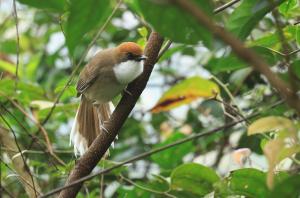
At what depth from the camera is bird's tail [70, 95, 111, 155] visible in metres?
2.97

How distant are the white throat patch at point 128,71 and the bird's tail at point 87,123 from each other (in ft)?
0.88

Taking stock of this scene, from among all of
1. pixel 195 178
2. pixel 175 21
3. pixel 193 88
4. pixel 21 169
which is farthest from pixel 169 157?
pixel 175 21

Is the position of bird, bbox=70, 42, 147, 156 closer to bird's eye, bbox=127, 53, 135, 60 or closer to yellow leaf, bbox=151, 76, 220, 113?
bird's eye, bbox=127, 53, 135, 60

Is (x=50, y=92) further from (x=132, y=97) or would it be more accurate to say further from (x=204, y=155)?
(x=132, y=97)

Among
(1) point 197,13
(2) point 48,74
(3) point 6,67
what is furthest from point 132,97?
(2) point 48,74

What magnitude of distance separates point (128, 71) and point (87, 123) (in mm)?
554

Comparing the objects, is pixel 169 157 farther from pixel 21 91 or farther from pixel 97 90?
pixel 21 91

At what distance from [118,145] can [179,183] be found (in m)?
1.81

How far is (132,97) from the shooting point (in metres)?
2.02

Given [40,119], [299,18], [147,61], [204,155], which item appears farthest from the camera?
[204,155]

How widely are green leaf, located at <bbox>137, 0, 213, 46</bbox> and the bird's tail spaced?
1921 mm

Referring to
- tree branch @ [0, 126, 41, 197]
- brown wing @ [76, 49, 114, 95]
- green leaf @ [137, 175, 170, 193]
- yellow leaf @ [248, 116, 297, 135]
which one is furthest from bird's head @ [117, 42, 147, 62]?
yellow leaf @ [248, 116, 297, 135]

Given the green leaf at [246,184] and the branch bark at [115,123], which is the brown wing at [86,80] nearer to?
the branch bark at [115,123]

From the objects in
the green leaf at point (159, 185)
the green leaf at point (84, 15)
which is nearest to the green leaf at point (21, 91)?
the green leaf at point (159, 185)
